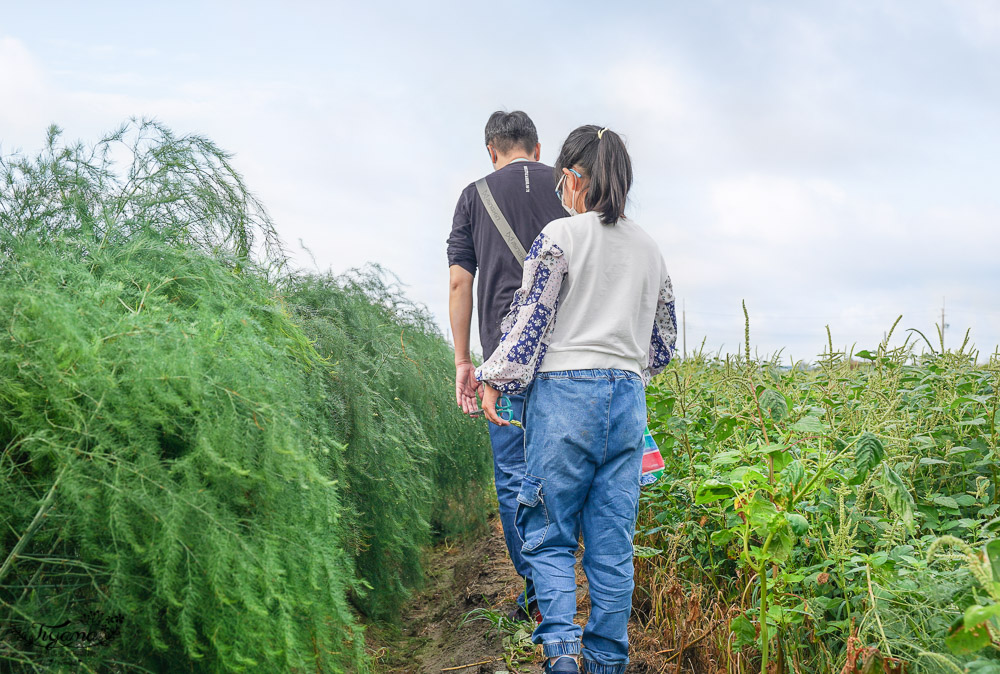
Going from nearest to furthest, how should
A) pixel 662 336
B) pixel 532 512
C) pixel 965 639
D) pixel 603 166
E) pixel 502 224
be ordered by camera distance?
pixel 965 639
pixel 532 512
pixel 603 166
pixel 662 336
pixel 502 224

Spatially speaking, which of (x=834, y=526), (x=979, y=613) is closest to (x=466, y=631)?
(x=834, y=526)

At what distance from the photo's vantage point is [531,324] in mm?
2484

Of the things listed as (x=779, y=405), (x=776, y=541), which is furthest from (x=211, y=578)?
(x=779, y=405)

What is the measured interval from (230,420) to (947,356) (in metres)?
3.25

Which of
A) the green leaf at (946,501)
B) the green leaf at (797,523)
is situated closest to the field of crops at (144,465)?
the green leaf at (797,523)

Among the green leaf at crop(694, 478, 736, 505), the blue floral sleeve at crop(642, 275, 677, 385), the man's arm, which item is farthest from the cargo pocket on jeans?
the man's arm

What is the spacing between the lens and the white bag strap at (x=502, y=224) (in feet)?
10.6

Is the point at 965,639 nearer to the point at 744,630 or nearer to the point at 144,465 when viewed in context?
the point at 744,630

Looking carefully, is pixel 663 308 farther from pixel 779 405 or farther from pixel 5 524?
pixel 5 524

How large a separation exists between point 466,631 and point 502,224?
6.17ft

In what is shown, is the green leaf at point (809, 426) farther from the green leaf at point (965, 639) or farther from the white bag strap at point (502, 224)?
the white bag strap at point (502, 224)

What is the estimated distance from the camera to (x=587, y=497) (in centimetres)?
256

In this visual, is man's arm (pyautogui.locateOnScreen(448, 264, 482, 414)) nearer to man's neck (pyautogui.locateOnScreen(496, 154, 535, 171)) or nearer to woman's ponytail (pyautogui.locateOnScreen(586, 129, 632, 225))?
man's neck (pyautogui.locateOnScreen(496, 154, 535, 171))

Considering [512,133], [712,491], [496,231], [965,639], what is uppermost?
[512,133]
